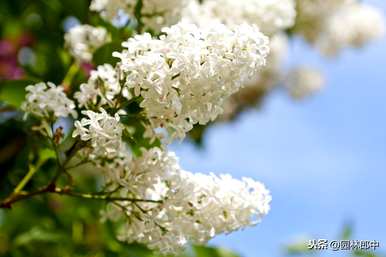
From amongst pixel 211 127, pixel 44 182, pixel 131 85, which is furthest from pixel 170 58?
pixel 211 127

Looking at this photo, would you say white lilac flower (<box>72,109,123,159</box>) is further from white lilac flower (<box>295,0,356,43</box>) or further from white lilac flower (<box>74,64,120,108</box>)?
white lilac flower (<box>295,0,356,43</box>)

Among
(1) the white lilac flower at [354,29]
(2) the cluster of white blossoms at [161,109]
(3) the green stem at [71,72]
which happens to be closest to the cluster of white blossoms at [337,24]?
(1) the white lilac flower at [354,29]

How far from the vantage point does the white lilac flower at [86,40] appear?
1.83 metres

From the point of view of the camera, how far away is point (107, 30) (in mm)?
1847

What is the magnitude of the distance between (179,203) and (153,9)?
49 centimetres

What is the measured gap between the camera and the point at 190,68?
3.84ft

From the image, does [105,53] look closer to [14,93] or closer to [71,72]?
[14,93]

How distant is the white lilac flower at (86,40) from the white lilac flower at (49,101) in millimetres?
402

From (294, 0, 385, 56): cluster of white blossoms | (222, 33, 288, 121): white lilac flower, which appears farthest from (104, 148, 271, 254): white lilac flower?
(222, 33, 288, 121): white lilac flower

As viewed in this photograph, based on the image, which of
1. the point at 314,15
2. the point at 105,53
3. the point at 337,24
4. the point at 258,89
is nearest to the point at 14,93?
the point at 105,53

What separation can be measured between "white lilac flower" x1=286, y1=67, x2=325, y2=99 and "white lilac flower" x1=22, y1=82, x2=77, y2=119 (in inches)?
114

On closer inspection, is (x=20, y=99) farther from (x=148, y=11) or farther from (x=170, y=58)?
(x=170, y=58)

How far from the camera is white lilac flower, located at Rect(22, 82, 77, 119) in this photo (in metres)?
1.41

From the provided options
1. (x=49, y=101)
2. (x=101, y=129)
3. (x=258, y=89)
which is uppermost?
(x=258, y=89)
